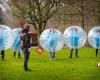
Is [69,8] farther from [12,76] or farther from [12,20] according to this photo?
[12,76]

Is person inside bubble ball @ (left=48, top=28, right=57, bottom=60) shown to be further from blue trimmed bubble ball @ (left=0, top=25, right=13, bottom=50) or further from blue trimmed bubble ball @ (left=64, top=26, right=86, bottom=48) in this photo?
blue trimmed bubble ball @ (left=0, top=25, right=13, bottom=50)

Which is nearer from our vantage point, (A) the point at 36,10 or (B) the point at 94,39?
(B) the point at 94,39

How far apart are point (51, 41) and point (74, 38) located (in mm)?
1620

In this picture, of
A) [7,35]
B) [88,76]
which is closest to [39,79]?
[88,76]

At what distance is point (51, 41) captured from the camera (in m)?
21.5

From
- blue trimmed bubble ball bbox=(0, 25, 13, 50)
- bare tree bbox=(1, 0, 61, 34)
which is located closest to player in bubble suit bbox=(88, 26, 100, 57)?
blue trimmed bubble ball bbox=(0, 25, 13, 50)

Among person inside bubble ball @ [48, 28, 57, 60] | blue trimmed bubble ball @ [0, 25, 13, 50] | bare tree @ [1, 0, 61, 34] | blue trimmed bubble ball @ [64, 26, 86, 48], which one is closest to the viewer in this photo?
blue trimmed bubble ball @ [0, 25, 13, 50]

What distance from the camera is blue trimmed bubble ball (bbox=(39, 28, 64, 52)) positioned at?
21.4m

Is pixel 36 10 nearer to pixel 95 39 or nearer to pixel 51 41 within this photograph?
pixel 95 39

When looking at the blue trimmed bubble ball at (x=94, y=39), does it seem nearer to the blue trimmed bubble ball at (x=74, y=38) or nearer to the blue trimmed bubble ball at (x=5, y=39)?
the blue trimmed bubble ball at (x=74, y=38)

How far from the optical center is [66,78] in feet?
47.3

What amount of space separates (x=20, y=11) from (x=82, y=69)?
27.3 metres

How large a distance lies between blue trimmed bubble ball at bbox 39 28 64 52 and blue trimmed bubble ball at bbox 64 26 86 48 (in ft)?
2.13

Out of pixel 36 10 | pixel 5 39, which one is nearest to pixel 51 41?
pixel 5 39
